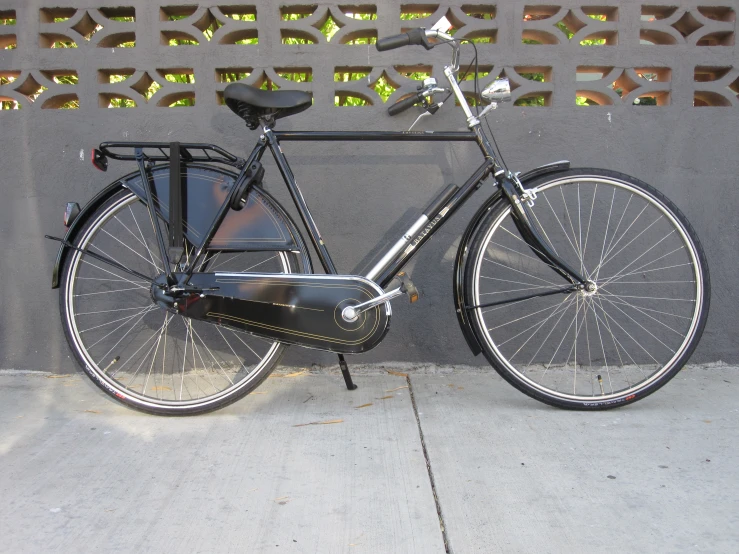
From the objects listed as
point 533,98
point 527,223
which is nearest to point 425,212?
point 527,223

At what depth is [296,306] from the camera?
2918mm

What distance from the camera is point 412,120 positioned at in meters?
3.52

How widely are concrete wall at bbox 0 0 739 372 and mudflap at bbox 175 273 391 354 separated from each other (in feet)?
2.22

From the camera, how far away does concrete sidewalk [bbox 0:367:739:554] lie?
2.09m

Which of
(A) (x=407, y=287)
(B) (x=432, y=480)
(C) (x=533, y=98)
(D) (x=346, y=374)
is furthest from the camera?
(C) (x=533, y=98)

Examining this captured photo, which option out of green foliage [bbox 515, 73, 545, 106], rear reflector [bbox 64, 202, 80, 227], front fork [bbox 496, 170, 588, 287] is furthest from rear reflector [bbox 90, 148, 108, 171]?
green foliage [bbox 515, 73, 545, 106]

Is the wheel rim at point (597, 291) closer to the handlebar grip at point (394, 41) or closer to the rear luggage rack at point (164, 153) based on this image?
the handlebar grip at point (394, 41)

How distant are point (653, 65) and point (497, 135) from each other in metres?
0.85

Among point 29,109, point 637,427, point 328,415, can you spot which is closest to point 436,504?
point 328,415

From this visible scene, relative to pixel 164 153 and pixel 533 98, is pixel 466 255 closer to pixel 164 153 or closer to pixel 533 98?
pixel 164 153

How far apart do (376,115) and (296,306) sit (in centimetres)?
115

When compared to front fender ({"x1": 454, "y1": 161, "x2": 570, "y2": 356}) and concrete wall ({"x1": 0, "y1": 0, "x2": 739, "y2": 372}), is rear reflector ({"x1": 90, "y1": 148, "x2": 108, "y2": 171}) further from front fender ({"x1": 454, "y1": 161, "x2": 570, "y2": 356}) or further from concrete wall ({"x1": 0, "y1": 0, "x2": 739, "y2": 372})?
front fender ({"x1": 454, "y1": 161, "x2": 570, "y2": 356})

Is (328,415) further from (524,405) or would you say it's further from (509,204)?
(509,204)

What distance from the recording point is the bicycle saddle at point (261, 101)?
2.83 m
